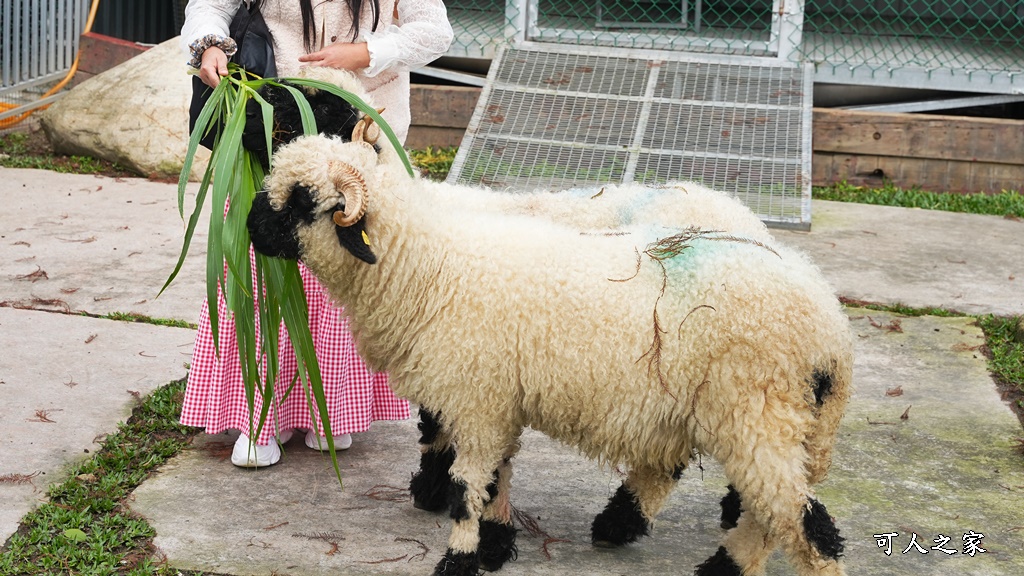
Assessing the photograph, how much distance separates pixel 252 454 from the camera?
4289mm

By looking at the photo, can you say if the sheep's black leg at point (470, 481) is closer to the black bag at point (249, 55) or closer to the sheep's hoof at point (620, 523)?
the sheep's hoof at point (620, 523)

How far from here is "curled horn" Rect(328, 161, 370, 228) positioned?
3.24 m

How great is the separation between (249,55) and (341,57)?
0.31 metres

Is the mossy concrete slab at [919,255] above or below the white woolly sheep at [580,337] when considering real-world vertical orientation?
below

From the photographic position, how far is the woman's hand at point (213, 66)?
12.1 feet

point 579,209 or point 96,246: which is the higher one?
point 579,209

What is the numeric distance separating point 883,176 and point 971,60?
148cm

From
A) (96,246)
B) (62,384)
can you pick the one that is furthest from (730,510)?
(96,246)

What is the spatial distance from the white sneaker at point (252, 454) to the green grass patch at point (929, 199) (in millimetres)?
5407

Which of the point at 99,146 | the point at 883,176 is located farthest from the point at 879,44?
the point at 99,146

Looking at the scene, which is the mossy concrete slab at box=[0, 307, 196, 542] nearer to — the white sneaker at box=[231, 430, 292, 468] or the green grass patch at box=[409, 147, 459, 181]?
the white sneaker at box=[231, 430, 292, 468]

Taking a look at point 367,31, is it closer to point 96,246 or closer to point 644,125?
point 96,246

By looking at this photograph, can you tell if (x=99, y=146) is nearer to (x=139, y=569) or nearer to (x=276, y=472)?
(x=276, y=472)

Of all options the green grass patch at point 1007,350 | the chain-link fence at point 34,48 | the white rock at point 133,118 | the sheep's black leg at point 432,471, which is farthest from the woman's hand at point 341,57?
the chain-link fence at point 34,48
